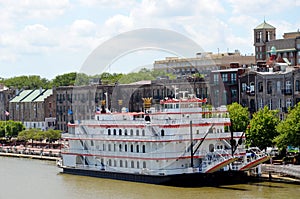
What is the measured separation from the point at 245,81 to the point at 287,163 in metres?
26.1

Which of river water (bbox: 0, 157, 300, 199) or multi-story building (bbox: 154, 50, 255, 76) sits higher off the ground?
multi-story building (bbox: 154, 50, 255, 76)

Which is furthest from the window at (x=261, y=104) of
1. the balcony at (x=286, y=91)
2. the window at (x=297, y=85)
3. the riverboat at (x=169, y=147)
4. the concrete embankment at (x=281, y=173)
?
the concrete embankment at (x=281, y=173)

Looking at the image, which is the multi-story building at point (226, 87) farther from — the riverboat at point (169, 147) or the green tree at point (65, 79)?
the green tree at point (65, 79)

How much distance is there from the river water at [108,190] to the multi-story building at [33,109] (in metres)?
61.6

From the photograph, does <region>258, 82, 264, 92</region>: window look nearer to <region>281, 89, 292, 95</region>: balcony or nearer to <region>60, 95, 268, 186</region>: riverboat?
<region>281, 89, 292, 95</region>: balcony

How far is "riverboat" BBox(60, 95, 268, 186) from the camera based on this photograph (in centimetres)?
6253

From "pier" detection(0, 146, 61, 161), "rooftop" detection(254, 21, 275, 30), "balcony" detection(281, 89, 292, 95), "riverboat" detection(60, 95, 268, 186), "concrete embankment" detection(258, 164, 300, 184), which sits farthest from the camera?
"rooftop" detection(254, 21, 275, 30)

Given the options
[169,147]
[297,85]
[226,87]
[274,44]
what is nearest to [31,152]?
[226,87]

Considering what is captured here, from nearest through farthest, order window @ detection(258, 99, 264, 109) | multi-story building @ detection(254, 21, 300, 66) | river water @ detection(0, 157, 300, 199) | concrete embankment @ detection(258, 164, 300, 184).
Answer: river water @ detection(0, 157, 300, 199) → concrete embankment @ detection(258, 164, 300, 184) → window @ detection(258, 99, 264, 109) → multi-story building @ detection(254, 21, 300, 66)

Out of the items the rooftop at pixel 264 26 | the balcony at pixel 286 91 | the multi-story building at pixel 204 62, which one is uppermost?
the rooftop at pixel 264 26

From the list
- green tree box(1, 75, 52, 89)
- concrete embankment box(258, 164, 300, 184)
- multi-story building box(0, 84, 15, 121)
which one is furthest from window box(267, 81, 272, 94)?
green tree box(1, 75, 52, 89)

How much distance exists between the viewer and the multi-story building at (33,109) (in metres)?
134

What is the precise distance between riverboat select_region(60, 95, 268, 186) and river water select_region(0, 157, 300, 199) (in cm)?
150

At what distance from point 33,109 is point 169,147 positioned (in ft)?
254
